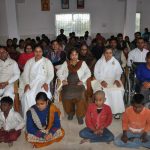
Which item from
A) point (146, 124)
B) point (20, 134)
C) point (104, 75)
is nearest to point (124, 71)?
point (104, 75)

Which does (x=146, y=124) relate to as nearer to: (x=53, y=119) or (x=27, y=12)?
(x=53, y=119)

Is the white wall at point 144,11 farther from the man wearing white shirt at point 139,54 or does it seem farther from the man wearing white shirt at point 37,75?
the man wearing white shirt at point 37,75

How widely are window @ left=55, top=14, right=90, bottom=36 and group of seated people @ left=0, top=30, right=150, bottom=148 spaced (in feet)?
20.7

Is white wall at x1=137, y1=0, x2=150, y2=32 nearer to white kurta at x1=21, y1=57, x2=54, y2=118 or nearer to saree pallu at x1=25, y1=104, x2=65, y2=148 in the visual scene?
white kurta at x1=21, y1=57, x2=54, y2=118

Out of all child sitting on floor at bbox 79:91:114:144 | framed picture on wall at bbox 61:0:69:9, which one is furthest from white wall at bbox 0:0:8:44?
child sitting on floor at bbox 79:91:114:144

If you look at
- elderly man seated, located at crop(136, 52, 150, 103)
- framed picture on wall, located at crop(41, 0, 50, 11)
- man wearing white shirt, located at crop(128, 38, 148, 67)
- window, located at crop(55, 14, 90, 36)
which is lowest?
elderly man seated, located at crop(136, 52, 150, 103)

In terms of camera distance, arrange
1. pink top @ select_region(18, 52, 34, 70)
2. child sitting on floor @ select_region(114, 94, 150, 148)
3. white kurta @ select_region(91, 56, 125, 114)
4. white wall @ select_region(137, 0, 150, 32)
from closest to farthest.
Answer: child sitting on floor @ select_region(114, 94, 150, 148) → white kurta @ select_region(91, 56, 125, 114) → pink top @ select_region(18, 52, 34, 70) → white wall @ select_region(137, 0, 150, 32)

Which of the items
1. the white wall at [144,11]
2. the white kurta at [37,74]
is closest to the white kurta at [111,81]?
the white kurta at [37,74]

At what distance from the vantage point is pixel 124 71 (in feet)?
16.9

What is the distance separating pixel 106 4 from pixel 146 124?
30.3 ft

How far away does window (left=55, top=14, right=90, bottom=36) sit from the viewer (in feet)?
39.7

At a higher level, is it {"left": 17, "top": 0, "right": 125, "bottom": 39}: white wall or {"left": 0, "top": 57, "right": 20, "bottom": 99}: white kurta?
{"left": 17, "top": 0, "right": 125, "bottom": 39}: white wall

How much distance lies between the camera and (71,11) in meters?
12.0

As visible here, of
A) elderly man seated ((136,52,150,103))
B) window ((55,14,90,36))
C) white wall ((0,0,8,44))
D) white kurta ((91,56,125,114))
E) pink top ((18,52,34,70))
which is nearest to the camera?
elderly man seated ((136,52,150,103))
